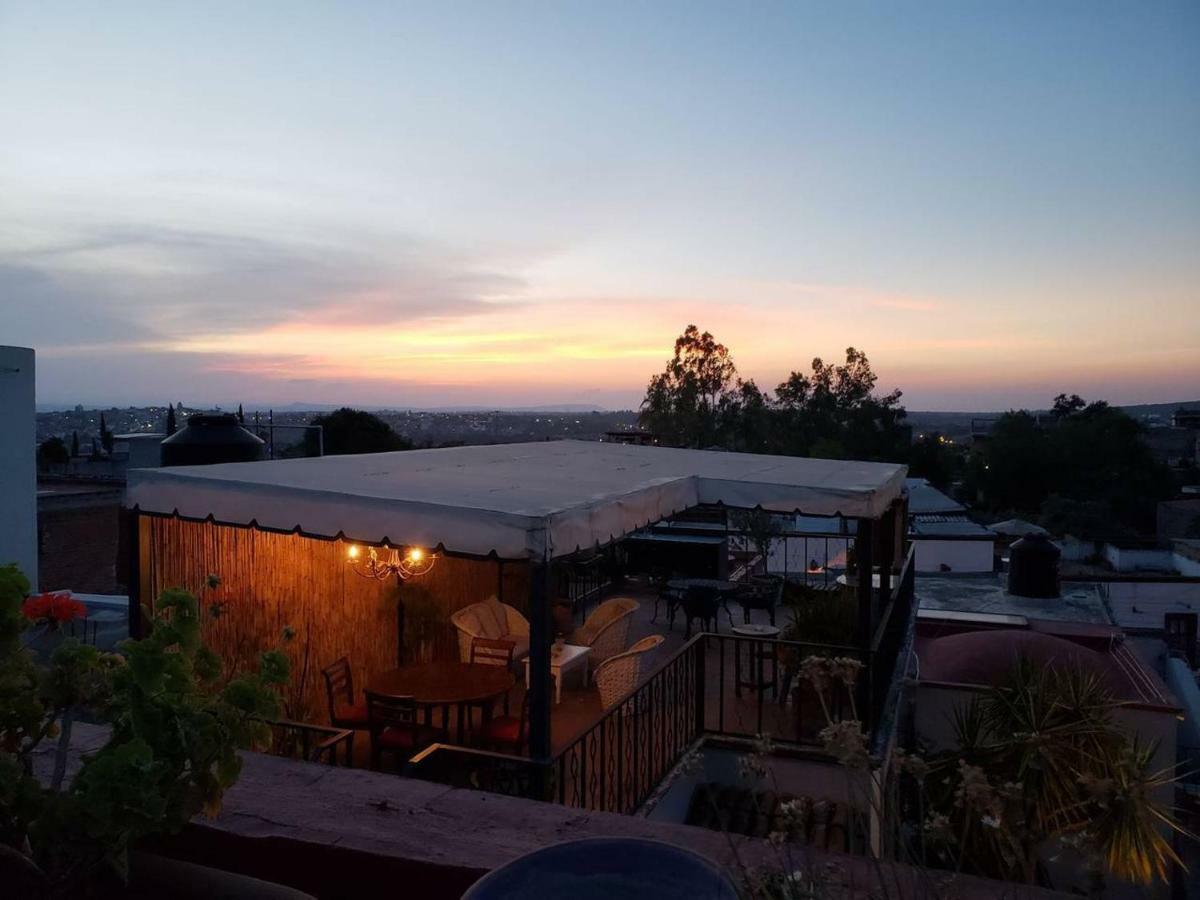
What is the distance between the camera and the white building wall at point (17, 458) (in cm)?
1023

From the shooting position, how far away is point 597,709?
7.33 metres

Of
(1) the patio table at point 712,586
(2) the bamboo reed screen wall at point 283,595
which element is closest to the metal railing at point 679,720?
(1) the patio table at point 712,586

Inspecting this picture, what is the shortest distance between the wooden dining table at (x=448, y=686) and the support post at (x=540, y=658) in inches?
67.4

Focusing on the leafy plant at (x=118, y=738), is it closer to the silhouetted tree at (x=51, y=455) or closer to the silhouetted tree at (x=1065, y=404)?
the silhouetted tree at (x=51, y=455)

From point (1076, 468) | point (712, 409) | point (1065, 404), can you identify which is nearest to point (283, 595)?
point (712, 409)

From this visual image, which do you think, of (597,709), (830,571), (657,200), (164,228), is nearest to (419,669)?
(597,709)

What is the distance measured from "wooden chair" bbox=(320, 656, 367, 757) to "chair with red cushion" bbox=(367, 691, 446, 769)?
201 millimetres

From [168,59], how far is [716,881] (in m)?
9.62

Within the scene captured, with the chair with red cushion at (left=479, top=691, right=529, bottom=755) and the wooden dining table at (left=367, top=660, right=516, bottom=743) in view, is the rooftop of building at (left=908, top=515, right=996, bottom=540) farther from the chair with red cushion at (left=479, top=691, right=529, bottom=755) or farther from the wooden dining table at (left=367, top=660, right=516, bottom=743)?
the chair with red cushion at (left=479, top=691, right=529, bottom=755)

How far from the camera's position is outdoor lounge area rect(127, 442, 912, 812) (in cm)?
454

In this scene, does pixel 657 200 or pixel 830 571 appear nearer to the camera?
pixel 657 200

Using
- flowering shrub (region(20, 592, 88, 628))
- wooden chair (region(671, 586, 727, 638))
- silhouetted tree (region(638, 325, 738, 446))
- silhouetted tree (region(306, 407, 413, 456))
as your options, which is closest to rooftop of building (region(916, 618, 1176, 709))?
wooden chair (region(671, 586, 727, 638))

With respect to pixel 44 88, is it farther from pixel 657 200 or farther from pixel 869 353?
pixel 869 353

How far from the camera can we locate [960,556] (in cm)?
1950
